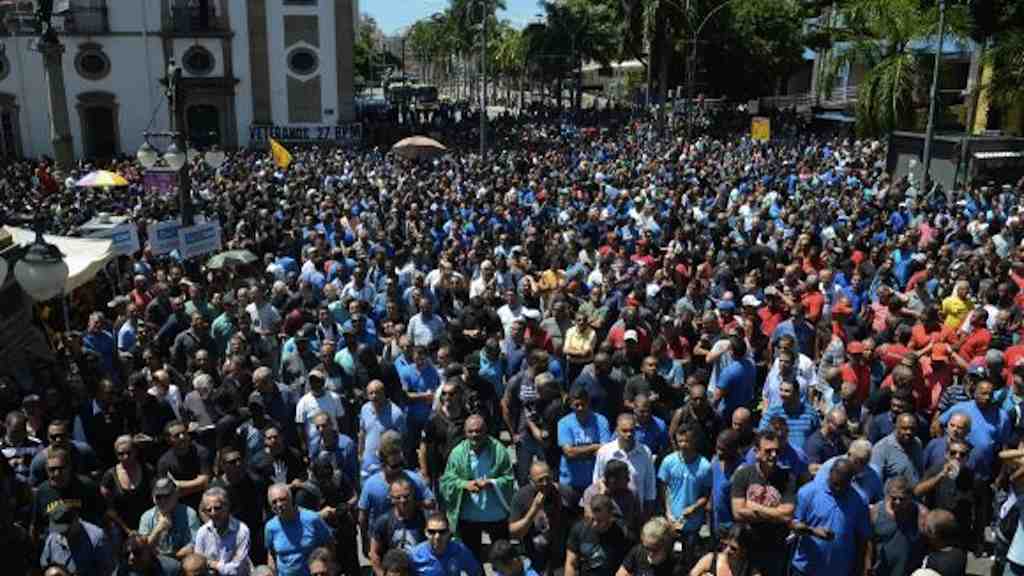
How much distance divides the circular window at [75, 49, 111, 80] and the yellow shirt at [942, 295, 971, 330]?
39.7m

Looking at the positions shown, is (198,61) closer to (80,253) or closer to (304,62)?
(304,62)

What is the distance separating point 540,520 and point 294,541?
4.70 ft

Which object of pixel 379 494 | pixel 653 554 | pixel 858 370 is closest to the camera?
pixel 653 554

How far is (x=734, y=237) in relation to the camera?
13898mm

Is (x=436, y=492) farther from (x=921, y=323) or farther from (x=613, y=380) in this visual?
(x=921, y=323)

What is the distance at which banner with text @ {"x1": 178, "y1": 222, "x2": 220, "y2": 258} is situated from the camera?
11.3 meters

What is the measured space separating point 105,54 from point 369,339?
123ft

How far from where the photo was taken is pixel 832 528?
17.4 feet

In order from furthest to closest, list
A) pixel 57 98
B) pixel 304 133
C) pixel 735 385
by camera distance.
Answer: pixel 304 133, pixel 57 98, pixel 735 385

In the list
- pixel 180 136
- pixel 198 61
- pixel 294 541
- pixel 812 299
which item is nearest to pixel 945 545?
pixel 294 541

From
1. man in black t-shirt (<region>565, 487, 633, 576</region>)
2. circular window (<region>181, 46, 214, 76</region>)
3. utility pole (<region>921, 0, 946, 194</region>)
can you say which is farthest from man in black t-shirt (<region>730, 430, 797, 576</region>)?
circular window (<region>181, 46, 214, 76</region>)

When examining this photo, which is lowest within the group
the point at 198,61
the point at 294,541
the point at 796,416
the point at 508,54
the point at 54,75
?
the point at 294,541

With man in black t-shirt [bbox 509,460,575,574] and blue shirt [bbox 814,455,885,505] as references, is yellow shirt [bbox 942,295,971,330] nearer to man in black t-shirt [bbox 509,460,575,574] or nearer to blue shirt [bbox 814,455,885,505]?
blue shirt [bbox 814,455,885,505]

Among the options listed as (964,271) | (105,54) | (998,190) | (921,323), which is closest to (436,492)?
(921,323)
